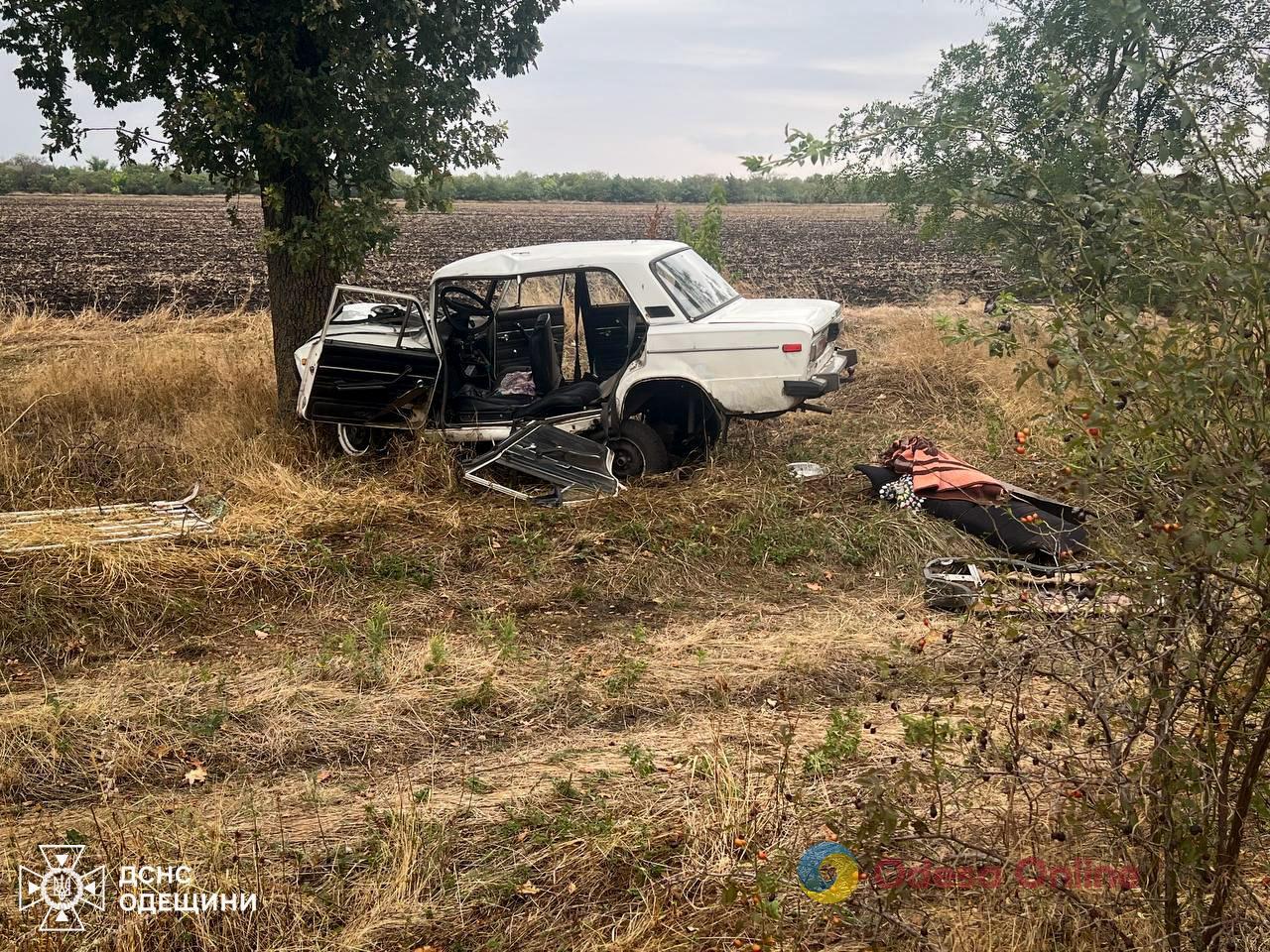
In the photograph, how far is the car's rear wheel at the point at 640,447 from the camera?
8109 millimetres

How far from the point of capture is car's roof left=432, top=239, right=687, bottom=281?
8.03 m

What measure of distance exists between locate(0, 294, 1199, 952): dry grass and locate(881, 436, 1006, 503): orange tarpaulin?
317mm

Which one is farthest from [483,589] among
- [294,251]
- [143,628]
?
[294,251]

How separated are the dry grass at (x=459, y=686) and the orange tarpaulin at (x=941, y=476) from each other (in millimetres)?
317

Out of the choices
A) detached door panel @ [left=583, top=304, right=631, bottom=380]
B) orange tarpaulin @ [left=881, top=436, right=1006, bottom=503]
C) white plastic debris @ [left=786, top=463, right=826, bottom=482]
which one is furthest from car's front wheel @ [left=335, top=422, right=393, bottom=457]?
orange tarpaulin @ [left=881, top=436, right=1006, bottom=503]

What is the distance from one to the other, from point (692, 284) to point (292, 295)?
3.60 metres

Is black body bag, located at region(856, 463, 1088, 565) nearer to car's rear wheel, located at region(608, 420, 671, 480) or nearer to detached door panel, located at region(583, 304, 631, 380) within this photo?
car's rear wheel, located at region(608, 420, 671, 480)

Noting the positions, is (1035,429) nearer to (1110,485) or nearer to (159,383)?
(1110,485)

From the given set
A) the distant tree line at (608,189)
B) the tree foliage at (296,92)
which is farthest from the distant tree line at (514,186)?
the tree foliage at (296,92)

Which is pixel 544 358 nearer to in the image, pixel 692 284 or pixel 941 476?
pixel 692 284

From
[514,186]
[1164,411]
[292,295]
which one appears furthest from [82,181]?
[1164,411]

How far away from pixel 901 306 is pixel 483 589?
43.0 ft

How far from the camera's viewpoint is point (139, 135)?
858cm

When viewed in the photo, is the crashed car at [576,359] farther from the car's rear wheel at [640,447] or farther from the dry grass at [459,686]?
the dry grass at [459,686]
